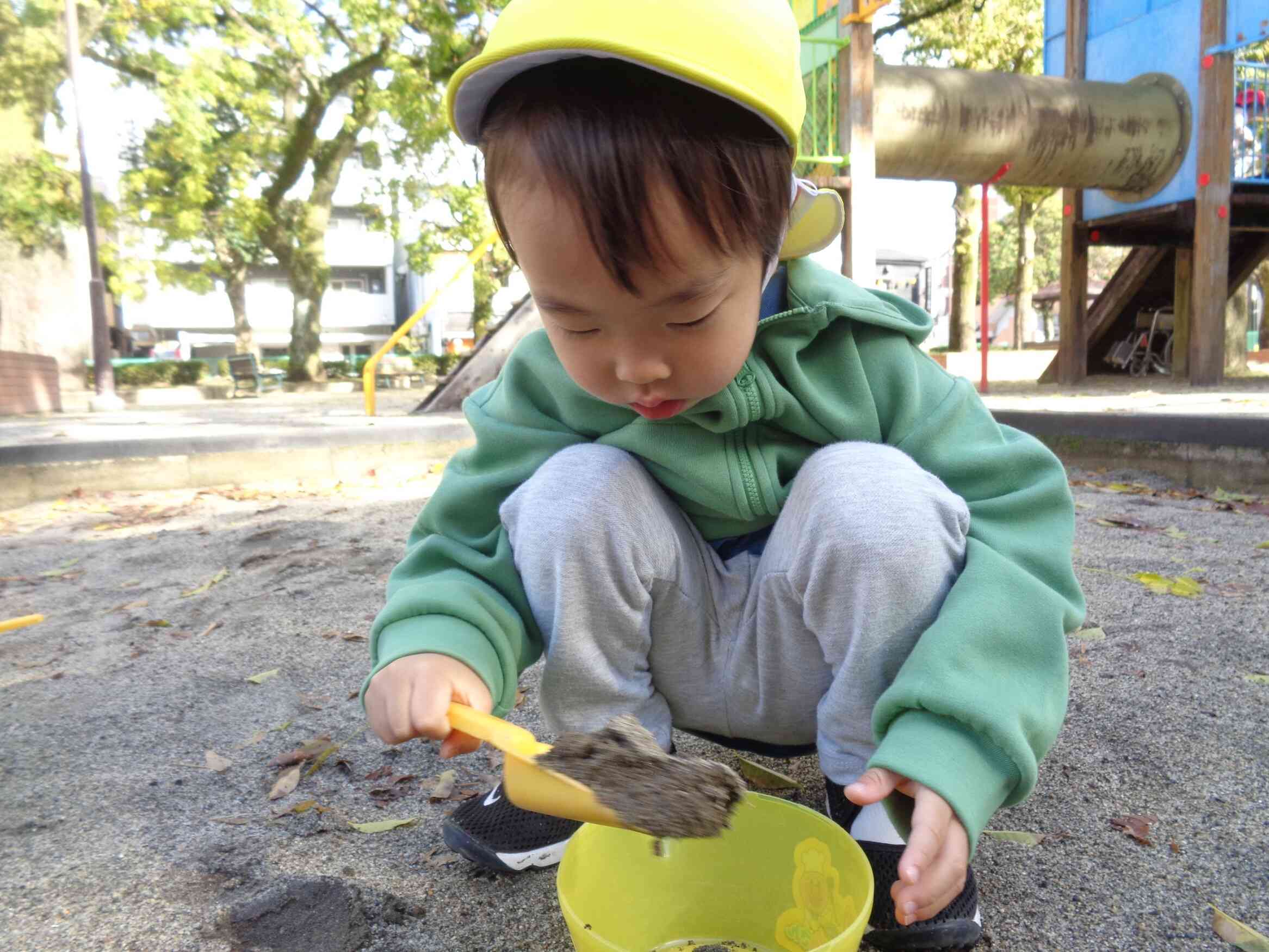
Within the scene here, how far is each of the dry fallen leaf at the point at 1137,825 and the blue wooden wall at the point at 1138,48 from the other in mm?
5881

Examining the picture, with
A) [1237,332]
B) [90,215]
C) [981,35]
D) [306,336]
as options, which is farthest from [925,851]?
[306,336]

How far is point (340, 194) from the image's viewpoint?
32656 mm

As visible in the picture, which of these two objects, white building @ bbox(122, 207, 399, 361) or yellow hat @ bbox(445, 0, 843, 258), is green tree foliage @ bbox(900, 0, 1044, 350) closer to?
yellow hat @ bbox(445, 0, 843, 258)

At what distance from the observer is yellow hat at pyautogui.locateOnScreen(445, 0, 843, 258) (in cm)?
72

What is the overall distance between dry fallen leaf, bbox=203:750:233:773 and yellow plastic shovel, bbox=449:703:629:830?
0.58 meters

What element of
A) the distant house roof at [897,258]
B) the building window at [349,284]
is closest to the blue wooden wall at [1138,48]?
the distant house roof at [897,258]

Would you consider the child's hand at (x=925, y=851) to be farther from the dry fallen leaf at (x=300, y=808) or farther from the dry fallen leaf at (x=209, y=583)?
the dry fallen leaf at (x=209, y=583)

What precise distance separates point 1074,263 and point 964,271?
5937mm

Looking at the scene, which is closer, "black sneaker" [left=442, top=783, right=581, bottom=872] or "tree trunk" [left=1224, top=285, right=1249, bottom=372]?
"black sneaker" [left=442, top=783, right=581, bottom=872]

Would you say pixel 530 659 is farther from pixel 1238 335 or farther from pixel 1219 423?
pixel 1238 335

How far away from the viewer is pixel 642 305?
79 cm

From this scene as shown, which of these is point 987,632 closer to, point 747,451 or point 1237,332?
point 747,451

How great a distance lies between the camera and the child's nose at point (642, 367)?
82cm

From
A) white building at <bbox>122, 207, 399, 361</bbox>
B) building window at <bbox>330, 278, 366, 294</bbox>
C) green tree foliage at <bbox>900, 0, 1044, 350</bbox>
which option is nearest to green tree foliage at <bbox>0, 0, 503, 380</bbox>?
green tree foliage at <bbox>900, 0, 1044, 350</bbox>
